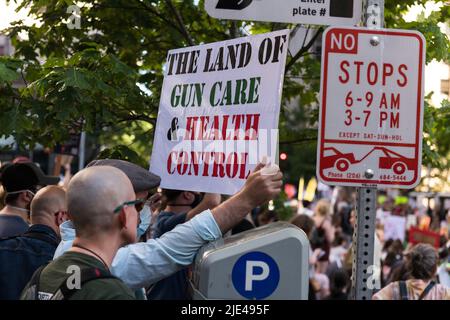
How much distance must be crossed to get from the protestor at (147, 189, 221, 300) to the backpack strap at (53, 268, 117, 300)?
1.68 meters

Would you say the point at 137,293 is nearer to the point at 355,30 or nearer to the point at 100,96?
the point at 355,30

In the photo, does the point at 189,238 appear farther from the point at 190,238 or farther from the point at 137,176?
the point at 137,176

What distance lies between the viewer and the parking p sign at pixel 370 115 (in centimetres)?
374

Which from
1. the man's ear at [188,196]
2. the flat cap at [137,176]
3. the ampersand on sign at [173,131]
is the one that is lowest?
the flat cap at [137,176]

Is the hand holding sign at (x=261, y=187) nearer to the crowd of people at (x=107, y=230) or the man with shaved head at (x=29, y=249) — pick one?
the crowd of people at (x=107, y=230)

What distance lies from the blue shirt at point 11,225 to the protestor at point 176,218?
1.16m

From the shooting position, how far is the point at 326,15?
4.18 meters

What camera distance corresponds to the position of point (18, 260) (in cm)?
543

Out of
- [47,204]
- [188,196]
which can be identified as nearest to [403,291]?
[188,196]

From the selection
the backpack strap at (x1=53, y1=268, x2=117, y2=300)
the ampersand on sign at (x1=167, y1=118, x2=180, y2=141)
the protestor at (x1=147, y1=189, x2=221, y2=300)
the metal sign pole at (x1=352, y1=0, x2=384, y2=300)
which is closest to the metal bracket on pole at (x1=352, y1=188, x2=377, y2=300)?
the metal sign pole at (x1=352, y1=0, x2=384, y2=300)

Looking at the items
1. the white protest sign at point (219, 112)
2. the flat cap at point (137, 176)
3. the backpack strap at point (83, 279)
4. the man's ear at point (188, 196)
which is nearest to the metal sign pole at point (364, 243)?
the white protest sign at point (219, 112)

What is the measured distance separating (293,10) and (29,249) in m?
2.35

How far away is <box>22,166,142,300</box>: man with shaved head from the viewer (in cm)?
307
